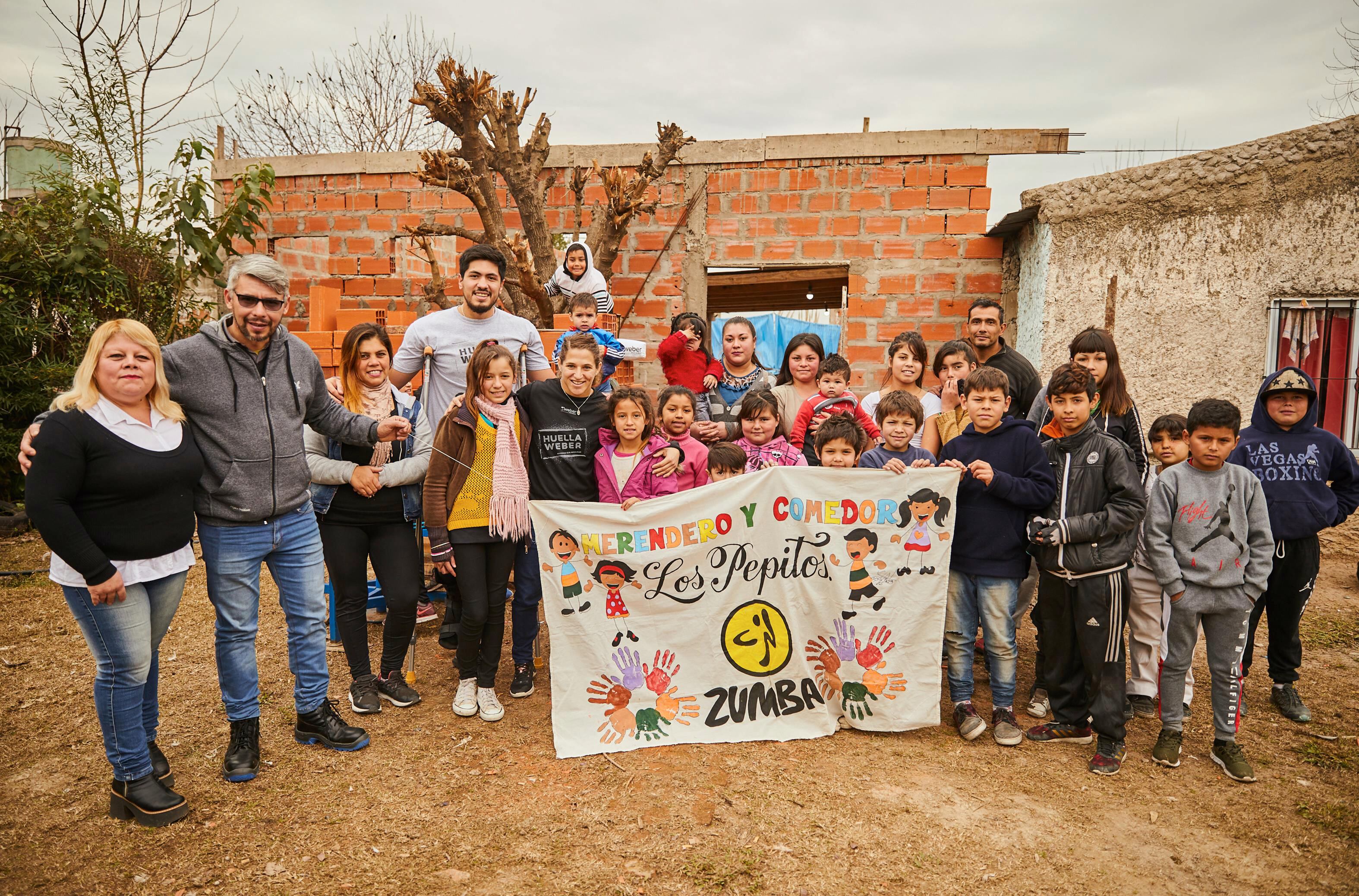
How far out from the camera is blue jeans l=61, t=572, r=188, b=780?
2.84 meters

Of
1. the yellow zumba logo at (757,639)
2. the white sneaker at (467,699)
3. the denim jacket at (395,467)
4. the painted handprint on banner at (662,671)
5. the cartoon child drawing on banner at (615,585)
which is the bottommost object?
the white sneaker at (467,699)

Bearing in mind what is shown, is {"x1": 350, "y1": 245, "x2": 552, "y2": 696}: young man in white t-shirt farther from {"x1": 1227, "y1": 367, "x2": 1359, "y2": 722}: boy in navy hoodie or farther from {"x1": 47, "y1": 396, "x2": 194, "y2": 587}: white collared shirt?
{"x1": 1227, "y1": 367, "x2": 1359, "y2": 722}: boy in navy hoodie

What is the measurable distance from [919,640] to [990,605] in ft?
1.22

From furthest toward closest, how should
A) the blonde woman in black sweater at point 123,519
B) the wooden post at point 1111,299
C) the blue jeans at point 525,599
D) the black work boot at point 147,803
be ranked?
the wooden post at point 1111,299
the blue jeans at point 525,599
the black work boot at point 147,803
the blonde woman in black sweater at point 123,519

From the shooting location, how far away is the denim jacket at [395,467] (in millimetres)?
3719

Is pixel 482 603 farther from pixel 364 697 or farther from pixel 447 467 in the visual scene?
pixel 364 697

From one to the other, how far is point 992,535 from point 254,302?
3387 mm

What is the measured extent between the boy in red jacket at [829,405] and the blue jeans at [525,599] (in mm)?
1579

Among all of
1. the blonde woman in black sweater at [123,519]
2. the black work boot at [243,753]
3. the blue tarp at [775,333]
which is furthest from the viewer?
the blue tarp at [775,333]

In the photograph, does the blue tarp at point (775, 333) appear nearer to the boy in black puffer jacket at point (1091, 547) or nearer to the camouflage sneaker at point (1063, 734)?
the boy in black puffer jacket at point (1091, 547)

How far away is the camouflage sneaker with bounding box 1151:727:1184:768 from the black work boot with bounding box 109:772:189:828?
407cm

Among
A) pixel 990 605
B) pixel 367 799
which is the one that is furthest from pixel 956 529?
pixel 367 799

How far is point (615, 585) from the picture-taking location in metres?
3.70

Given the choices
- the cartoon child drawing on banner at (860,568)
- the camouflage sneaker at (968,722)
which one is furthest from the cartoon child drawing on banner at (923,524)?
the camouflage sneaker at (968,722)
